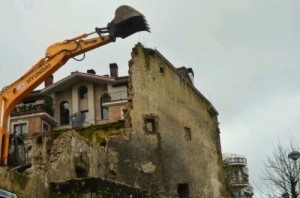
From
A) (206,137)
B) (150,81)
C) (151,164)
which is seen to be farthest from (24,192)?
(206,137)

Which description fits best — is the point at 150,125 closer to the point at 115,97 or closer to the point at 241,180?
the point at 115,97

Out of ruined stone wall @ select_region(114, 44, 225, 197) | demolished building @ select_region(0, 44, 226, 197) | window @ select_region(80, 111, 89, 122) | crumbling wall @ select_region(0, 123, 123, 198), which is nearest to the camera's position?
crumbling wall @ select_region(0, 123, 123, 198)

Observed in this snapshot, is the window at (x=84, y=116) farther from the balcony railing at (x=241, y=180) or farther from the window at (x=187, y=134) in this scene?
the balcony railing at (x=241, y=180)

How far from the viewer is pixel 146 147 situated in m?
26.7

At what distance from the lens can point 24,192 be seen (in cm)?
1483

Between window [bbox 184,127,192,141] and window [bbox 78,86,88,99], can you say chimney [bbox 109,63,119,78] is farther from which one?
window [bbox 184,127,192,141]

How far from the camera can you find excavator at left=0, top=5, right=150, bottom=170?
60.1 feet

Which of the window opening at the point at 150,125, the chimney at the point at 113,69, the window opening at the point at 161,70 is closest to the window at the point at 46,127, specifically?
the chimney at the point at 113,69

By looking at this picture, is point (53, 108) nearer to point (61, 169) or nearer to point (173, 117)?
point (173, 117)

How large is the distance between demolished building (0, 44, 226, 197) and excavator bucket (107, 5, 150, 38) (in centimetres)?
463

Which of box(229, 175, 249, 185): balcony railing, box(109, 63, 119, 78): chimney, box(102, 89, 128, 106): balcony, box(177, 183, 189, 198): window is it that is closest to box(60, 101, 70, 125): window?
box(102, 89, 128, 106): balcony

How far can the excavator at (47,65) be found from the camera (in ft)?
60.1

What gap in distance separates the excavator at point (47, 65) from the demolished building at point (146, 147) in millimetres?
1120

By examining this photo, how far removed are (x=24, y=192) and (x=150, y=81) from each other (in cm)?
1470
